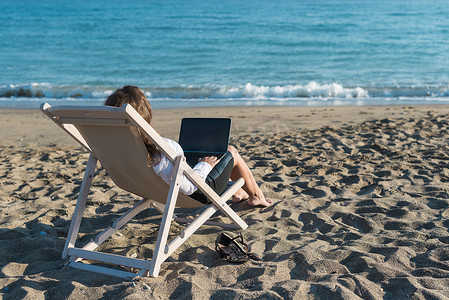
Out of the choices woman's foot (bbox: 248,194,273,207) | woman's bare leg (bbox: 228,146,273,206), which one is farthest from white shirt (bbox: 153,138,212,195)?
woman's foot (bbox: 248,194,273,207)

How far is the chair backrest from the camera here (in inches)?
111

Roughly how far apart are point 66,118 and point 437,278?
2.42 metres

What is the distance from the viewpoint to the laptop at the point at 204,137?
12.7 feet

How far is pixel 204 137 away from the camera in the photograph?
397 centimetres

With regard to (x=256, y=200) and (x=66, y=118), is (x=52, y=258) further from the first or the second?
(x=256, y=200)

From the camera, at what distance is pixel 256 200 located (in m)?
4.30

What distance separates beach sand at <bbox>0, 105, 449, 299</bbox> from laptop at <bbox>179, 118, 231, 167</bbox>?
0.63 metres

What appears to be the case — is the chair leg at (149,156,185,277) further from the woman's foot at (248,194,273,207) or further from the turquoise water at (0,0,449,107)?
the turquoise water at (0,0,449,107)

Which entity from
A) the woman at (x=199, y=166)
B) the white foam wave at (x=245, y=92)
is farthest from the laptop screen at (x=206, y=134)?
the white foam wave at (x=245, y=92)

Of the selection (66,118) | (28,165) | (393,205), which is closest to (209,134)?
(66,118)

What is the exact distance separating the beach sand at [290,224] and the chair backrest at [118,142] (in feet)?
1.71

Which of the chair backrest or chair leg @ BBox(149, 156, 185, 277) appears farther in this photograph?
chair leg @ BBox(149, 156, 185, 277)

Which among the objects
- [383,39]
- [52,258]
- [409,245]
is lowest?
[52,258]

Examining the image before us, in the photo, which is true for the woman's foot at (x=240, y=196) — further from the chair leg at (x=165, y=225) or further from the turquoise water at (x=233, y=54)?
the turquoise water at (x=233, y=54)
